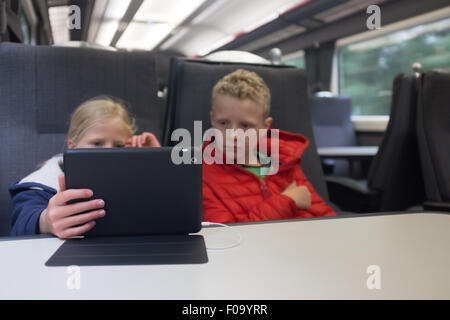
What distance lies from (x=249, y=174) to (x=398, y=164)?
0.71 metres

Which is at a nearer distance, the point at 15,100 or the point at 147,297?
the point at 147,297

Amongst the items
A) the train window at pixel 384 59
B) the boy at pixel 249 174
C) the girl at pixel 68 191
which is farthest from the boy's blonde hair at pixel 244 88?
the train window at pixel 384 59

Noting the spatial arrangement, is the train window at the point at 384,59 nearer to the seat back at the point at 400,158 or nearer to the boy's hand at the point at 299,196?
the seat back at the point at 400,158

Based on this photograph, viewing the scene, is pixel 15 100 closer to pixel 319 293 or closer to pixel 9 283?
pixel 9 283

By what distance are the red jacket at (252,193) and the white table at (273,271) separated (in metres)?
0.29

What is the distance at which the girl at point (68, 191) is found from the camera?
1.89 feet

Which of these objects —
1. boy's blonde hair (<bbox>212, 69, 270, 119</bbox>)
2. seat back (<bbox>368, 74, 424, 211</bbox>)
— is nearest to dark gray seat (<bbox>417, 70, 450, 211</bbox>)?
seat back (<bbox>368, 74, 424, 211</bbox>)

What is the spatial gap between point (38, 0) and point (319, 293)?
1482 mm

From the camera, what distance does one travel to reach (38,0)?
Answer: 1.39m
